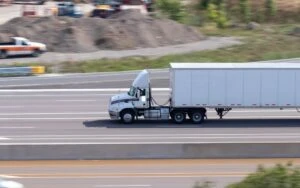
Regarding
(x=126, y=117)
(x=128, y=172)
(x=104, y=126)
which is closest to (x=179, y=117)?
(x=126, y=117)

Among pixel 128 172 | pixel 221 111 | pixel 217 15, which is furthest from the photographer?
pixel 217 15

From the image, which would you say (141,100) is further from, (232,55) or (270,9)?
(270,9)

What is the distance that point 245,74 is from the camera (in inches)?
1299

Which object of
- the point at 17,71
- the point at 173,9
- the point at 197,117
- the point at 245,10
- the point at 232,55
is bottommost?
the point at 197,117

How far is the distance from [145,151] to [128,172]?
6.38 feet

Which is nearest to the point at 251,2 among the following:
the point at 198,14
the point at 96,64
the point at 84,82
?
the point at 198,14

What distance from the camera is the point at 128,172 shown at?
73.3 feet

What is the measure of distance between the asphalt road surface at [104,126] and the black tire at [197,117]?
11.0 inches

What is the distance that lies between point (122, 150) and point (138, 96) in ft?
28.1

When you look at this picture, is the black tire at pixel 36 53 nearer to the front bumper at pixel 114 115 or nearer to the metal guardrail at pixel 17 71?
the metal guardrail at pixel 17 71

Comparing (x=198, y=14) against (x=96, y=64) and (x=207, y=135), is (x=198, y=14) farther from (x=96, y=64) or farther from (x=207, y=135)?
(x=207, y=135)

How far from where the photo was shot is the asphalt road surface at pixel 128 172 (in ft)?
67.9

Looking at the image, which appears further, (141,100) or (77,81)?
(77,81)

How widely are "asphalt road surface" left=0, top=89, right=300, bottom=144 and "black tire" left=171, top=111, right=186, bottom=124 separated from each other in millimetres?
414
